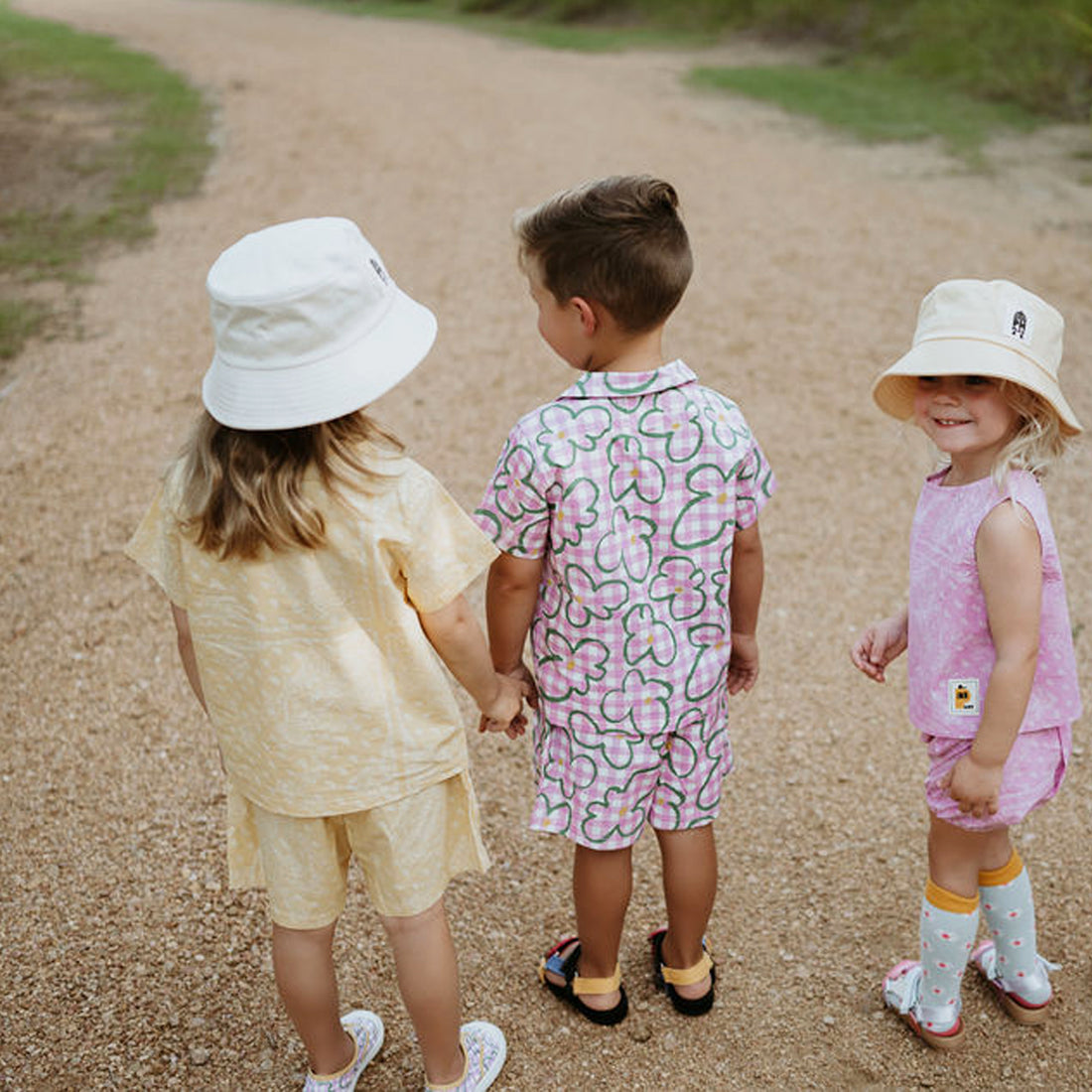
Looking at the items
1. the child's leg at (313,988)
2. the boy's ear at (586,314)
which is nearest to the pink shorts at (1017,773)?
the boy's ear at (586,314)

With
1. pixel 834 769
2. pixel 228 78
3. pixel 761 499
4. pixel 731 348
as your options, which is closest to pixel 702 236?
pixel 731 348

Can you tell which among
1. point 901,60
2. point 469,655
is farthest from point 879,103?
point 469,655

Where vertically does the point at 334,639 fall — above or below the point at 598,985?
above

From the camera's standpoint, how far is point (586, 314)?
2133 mm

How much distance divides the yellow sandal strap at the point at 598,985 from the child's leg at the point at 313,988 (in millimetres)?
527

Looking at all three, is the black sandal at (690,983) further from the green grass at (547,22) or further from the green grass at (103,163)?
the green grass at (547,22)

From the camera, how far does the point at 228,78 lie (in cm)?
1369

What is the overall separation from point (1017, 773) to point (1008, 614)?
1.18 ft

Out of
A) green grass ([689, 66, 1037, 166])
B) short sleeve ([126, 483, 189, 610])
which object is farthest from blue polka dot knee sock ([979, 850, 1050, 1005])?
green grass ([689, 66, 1037, 166])

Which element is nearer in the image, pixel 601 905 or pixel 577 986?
pixel 601 905

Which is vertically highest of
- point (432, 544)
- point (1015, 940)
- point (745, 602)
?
point (432, 544)

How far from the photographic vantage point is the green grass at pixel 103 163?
7719 millimetres

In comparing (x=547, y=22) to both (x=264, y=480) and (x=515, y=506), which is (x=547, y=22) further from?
(x=264, y=480)

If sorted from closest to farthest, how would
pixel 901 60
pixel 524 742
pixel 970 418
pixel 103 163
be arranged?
pixel 970 418 < pixel 524 742 < pixel 103 163 < pixel 901 60
